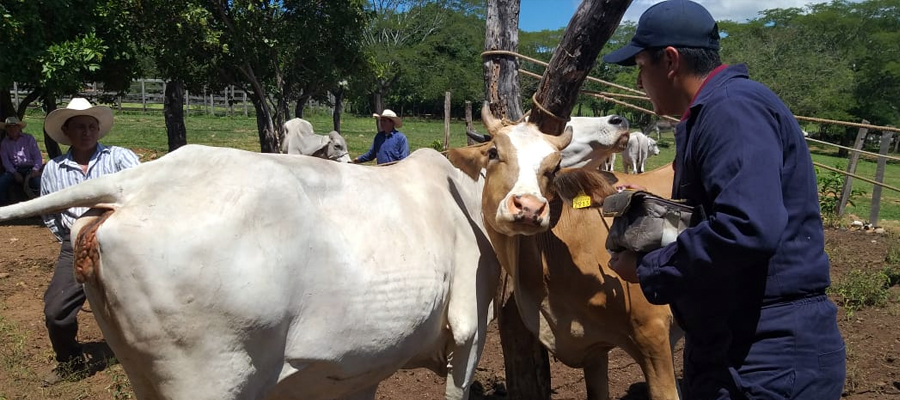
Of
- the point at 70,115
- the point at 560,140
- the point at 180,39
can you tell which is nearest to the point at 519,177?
the point at 560,140

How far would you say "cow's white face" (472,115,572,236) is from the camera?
3.08 m

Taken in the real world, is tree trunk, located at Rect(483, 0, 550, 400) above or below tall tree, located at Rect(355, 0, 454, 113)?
below

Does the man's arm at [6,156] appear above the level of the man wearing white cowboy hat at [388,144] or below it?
below

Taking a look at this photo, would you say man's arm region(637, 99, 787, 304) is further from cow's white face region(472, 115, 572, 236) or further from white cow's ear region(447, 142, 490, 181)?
white cow's ear region(447, 142, 490, 181)

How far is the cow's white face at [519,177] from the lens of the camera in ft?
10.1

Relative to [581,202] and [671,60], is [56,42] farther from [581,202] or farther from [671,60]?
[671,60]

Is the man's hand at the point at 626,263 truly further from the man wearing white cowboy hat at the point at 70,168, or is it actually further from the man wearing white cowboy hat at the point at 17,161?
the man wearing white cowboy hat at the point at 17,161

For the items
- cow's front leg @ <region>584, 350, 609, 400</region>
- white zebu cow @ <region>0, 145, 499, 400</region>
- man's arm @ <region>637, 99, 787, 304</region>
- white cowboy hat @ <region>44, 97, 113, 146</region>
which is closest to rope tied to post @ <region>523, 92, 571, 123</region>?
white zebu cow @ <region>0, 145, 499, 400</region>

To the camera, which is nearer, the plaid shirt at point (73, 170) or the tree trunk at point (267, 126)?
the plaid shirt at point (73, 170)

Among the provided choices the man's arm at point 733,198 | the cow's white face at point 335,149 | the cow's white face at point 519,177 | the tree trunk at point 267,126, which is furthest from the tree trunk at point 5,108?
the man's arm at point 733,198

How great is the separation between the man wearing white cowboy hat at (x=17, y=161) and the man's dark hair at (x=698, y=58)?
11205mm

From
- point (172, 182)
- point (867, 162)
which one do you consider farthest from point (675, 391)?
point (867, 162)

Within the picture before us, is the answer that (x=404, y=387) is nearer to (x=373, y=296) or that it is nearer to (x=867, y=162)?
(x=373, y=296)

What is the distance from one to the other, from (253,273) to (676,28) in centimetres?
171
